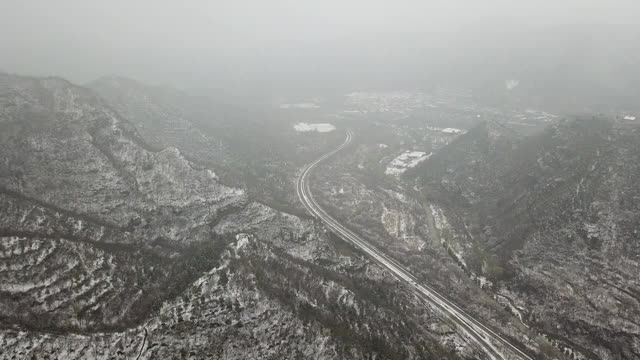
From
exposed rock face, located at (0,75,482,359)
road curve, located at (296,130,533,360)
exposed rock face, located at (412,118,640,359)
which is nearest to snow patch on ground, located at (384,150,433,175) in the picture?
exposed rock face, located at (412,118,640,359)

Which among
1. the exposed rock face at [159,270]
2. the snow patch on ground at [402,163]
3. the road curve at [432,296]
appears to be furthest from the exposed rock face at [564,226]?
the exposed rock face at [159,270]

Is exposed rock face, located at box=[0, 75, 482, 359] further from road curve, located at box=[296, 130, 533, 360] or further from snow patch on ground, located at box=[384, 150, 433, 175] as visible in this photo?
snow patch on ground, located at box=[384, 150, 433, 175]

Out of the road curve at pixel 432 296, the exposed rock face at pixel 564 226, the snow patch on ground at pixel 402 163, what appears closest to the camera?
the road curve at pixel 432 296

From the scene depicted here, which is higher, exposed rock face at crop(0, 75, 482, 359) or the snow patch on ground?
exposed rock face at crop(0, 75, 482, 359)

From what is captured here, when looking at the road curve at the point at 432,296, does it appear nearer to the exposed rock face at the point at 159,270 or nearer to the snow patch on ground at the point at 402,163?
the exposed rock face at the point at 159,270

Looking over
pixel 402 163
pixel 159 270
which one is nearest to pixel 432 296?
pixel 159 270

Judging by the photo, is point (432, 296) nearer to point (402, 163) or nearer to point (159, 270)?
point (159, 270)

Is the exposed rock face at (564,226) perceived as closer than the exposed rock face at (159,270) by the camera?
No
